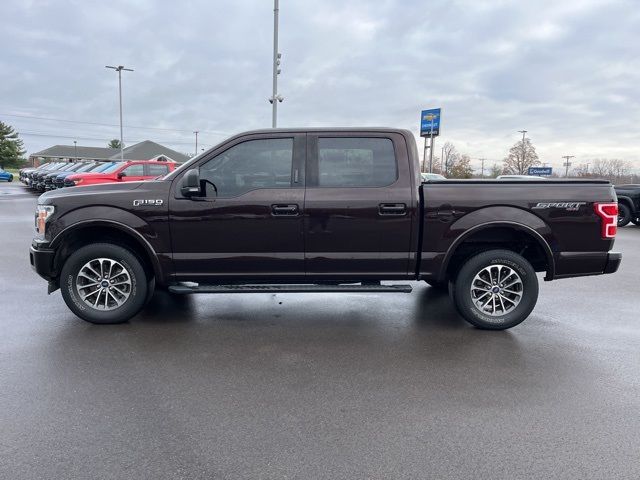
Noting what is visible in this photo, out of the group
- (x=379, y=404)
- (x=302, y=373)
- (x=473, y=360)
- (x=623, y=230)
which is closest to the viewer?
(x=379, y=404)

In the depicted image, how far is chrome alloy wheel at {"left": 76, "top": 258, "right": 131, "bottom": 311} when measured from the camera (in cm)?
496

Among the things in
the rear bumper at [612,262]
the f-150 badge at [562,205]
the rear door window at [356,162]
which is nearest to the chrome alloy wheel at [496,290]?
the f-150 badge at [562,205]

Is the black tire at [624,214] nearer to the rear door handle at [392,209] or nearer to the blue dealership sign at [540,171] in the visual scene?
the rear door handle at [392,209]

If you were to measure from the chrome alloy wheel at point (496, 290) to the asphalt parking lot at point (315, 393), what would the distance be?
0.89 feet

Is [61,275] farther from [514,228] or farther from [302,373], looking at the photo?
[514,228]

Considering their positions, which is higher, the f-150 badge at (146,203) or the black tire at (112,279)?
the f-150 badge at (146,203)

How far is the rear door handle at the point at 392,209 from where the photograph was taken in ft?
16.0

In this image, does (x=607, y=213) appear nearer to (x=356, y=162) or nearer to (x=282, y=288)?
(x=356, y=162)

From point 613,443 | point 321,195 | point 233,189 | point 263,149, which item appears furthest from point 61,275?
point 613,443

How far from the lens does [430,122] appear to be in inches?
1620

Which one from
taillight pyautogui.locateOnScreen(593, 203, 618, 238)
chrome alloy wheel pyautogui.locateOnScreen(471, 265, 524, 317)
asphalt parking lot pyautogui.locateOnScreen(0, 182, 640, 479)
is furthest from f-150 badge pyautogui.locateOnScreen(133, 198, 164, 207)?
taillight pyautogui.locateOnScreen(593, 203, 618, 238)

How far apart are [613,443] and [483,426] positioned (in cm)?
75

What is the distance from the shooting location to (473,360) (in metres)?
4.28

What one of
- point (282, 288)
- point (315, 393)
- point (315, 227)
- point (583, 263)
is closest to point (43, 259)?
point (282, 288)
